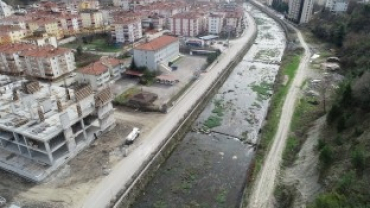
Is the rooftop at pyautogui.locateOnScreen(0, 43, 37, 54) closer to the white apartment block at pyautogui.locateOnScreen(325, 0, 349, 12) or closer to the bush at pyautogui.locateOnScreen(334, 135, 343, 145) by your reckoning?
the bush at pyautogui.locateOnScreen(334, 135, 343, 145)

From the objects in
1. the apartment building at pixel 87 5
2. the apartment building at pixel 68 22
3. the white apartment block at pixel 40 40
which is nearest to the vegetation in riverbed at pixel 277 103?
the white apartment block at pixel 40 40

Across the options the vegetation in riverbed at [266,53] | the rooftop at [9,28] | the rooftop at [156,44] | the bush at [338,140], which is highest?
the rooftop at [9,28]

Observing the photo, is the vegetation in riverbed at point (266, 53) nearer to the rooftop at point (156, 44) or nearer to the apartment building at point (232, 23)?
the apartment building at point (232, 23)

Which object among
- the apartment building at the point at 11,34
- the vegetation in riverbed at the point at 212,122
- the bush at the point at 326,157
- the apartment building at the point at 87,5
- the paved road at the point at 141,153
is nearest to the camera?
the bush at the point at 326,157

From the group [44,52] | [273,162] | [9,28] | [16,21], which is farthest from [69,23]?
[273,162]

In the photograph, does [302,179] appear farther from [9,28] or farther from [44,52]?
[9,28]

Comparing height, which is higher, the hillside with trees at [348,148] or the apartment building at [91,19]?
the apartment building at [91,19]

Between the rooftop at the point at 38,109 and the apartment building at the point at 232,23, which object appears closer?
the rooftop at the point at 38,109
